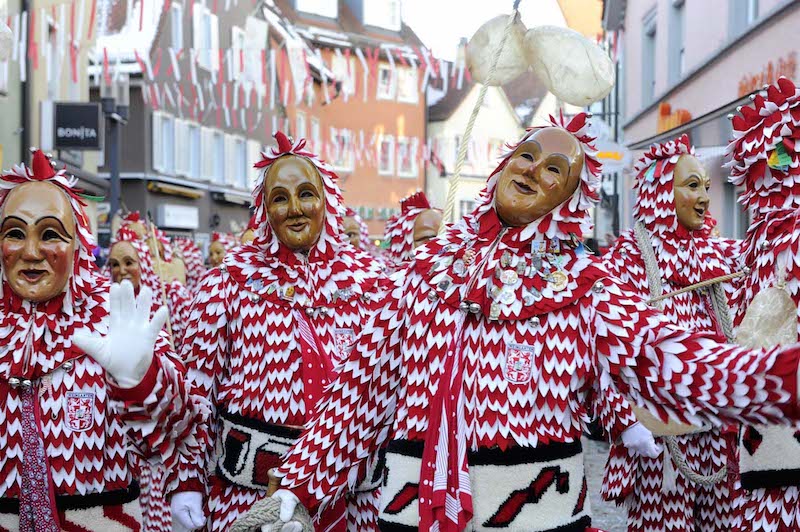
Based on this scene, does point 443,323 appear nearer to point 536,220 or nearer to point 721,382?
point 536,220

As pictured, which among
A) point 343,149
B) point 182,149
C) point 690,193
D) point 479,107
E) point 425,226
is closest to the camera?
point 479,107

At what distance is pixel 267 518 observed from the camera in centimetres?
289

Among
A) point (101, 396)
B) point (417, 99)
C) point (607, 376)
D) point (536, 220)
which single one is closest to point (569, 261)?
point (536, 220)

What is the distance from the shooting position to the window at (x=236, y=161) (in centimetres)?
3456

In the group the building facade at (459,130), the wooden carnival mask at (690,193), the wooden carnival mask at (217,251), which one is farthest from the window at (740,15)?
the building facade at (459,130)

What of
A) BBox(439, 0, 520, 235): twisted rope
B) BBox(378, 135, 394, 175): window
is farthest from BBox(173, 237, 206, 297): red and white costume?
BBox(378, 135, 394, 175): window

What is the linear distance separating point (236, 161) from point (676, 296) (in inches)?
1229

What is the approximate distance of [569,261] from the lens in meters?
3.07

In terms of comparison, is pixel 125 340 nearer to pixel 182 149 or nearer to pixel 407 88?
pixel 182 149

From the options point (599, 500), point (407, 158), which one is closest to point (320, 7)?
point (407, 158)

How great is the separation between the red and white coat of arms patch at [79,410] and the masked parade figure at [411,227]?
13.9 feet

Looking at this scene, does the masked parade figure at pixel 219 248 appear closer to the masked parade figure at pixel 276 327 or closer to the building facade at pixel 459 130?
the masked parade figure at pixel 276 327

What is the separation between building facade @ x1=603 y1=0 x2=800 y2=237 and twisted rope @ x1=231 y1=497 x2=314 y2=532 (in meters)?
7.70

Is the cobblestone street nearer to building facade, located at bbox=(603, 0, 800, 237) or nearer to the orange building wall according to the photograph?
building facade, located at bbox=(603, 0, 800, 237)
